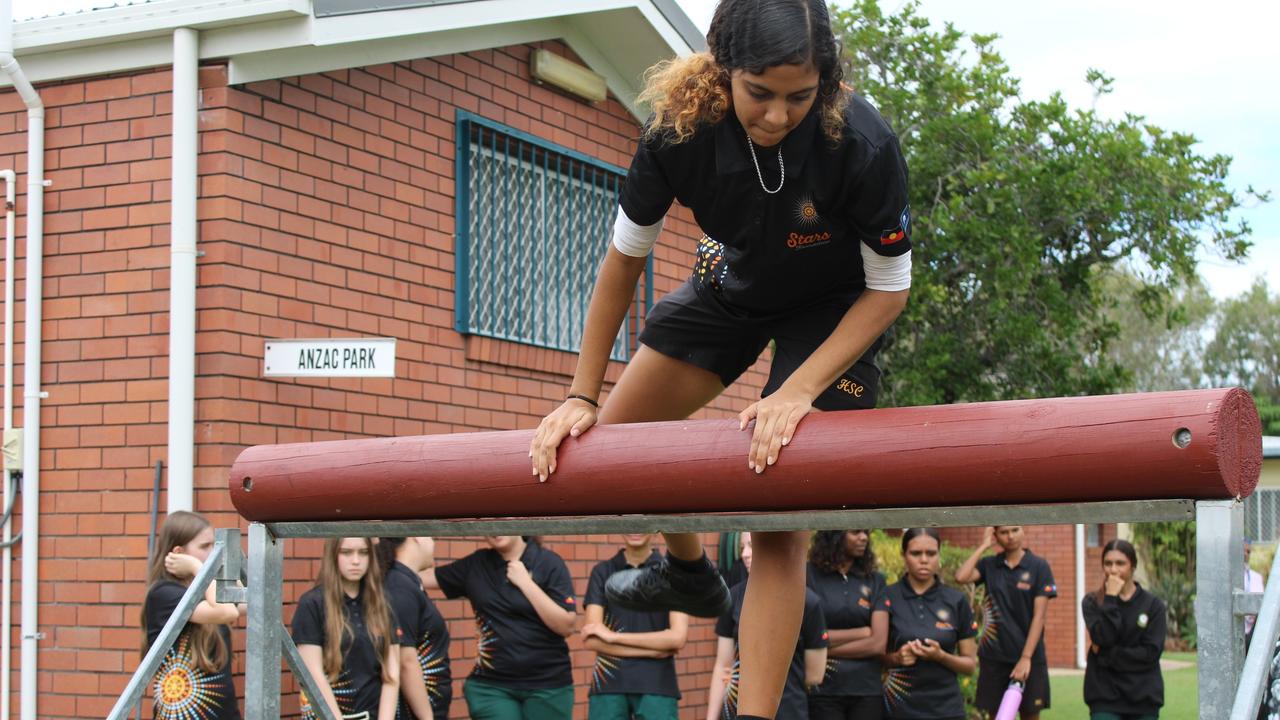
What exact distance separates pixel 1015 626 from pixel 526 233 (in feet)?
12.7

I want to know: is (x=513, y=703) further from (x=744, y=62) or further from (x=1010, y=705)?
(x=744, y=62)

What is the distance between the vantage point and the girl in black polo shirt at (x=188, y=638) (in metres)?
5.90

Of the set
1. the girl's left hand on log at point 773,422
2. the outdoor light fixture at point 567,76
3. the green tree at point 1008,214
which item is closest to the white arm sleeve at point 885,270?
the girl's left hand on log at point 773,422

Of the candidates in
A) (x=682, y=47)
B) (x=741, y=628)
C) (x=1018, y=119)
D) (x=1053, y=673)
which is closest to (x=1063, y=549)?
(x=1053, y=673)

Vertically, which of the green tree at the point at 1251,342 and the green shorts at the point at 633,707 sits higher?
the green tree at the point at 1251,342

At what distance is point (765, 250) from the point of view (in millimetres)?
3457

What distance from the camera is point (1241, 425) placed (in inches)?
111

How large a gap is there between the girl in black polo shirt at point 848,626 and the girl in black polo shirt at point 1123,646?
1.65 metres

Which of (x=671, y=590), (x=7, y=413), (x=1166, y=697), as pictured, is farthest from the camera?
(x=1166, y=697)

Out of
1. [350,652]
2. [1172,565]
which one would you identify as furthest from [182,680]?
[1172,565]

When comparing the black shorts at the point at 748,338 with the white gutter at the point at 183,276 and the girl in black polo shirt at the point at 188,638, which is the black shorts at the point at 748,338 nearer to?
the girl in black polo shirt at the point at 188,638

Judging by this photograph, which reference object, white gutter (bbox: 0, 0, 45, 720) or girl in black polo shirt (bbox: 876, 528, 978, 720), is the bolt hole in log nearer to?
girl in black polo shirt (bbox: 876, 528, 978, 720)

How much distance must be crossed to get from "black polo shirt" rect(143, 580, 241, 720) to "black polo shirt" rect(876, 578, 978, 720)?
135 inches

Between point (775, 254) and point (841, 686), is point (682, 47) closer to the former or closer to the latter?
point (841, 686)
